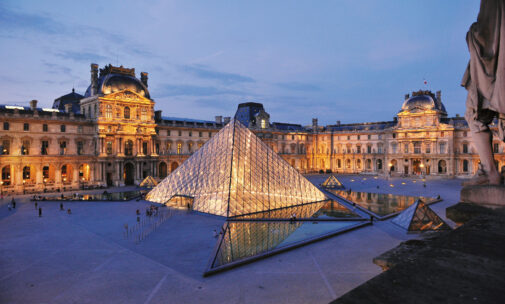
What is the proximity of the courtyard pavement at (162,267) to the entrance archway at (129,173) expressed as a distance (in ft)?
78.2

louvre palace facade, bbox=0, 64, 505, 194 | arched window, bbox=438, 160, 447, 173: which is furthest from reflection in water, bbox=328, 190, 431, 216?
arched window, bbox=438, 160, 447, 173

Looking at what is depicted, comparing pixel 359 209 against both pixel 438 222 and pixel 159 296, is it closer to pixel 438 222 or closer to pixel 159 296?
pixel 438 222

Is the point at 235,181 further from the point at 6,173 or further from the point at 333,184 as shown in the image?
the point at 6,173

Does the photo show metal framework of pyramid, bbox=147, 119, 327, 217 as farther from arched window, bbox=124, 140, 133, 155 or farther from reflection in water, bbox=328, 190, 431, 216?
arched window, bbox=124, 140, 133, 155

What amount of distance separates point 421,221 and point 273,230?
813 cm

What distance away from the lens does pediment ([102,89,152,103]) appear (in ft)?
134

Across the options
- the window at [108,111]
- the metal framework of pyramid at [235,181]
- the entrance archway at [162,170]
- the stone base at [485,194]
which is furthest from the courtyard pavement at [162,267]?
the entrance archway at [162,170]

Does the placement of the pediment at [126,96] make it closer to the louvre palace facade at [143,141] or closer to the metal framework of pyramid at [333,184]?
the louvre palace facade at [143,141]

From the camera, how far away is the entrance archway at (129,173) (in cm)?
4425

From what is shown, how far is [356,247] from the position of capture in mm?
15117

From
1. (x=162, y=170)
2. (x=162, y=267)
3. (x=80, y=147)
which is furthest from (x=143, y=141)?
(x=162, y=267)

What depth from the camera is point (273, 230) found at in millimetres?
18250

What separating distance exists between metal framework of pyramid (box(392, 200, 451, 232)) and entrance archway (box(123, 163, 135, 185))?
117 feet

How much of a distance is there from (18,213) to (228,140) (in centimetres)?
1667
